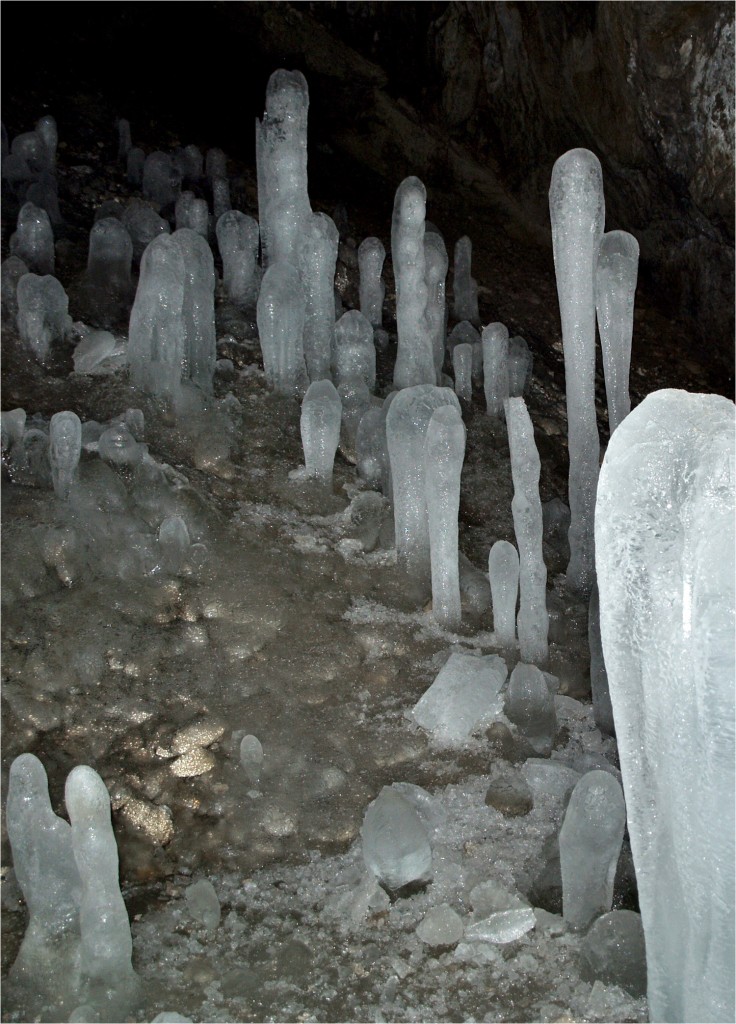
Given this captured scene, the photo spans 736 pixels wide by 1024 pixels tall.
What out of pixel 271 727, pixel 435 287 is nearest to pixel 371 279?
pixel 435 287

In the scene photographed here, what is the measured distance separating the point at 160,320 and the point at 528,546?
2.31 meters

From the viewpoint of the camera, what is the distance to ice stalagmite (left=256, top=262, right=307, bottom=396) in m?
5.63

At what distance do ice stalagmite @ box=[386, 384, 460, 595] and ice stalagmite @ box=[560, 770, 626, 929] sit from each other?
1751 millimetres

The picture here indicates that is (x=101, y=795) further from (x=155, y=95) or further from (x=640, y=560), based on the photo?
(x=155, y=95)

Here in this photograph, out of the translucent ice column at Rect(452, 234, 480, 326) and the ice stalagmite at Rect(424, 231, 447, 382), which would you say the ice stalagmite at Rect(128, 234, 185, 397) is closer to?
the ice stalagmite at Rect(424, 231, 447, 382)

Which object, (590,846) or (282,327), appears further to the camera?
(282,327)

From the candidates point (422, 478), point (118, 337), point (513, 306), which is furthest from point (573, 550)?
point (513, 306)

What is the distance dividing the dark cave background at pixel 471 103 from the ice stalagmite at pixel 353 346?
2.47m

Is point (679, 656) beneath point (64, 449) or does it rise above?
beneath

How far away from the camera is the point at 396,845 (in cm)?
327

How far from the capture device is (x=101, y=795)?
278cm

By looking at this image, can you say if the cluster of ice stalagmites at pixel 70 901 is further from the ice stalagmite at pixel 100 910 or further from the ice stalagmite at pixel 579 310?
the ice stalagmite at pixel 579 310

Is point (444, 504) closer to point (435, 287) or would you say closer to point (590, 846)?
point (590, 846)

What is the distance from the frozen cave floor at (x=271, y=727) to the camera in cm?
302
